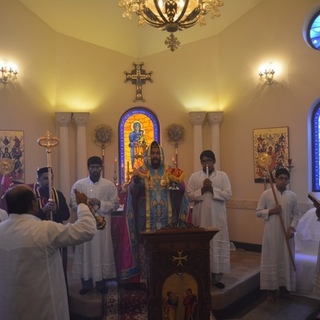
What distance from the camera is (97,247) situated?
18.7 ft

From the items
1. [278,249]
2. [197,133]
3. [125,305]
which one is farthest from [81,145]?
[278,249]

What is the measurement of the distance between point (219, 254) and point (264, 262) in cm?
76

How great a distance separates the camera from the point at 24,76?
8.92 meters

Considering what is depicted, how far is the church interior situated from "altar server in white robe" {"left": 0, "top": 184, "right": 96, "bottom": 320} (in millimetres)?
5107

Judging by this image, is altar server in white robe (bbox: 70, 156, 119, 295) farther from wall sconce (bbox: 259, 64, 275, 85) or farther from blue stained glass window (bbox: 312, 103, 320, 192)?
wall sconce (bbox: 259, 64, 275, 85)

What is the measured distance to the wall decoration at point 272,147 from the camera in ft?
29.0

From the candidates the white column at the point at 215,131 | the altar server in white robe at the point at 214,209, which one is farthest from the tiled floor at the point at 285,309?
the white column at the point at 215,131

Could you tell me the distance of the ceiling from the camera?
9.19 m

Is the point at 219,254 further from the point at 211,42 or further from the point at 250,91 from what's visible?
the point at 211,42

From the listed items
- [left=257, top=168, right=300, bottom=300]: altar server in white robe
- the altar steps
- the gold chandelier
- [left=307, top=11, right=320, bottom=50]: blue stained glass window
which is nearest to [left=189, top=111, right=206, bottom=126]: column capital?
[left=307, top=11, right=320, bottom=50]: blue stained glass window

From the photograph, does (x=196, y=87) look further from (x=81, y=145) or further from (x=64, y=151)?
(x=64, y=151)

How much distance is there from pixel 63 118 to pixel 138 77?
231 centimetres

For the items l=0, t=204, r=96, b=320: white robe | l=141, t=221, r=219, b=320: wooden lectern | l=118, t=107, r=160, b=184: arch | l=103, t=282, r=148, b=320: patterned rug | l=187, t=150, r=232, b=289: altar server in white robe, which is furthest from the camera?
l=118, t=107, r=160, b=184: arch

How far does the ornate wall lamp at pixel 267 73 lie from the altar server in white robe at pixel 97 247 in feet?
16.8
